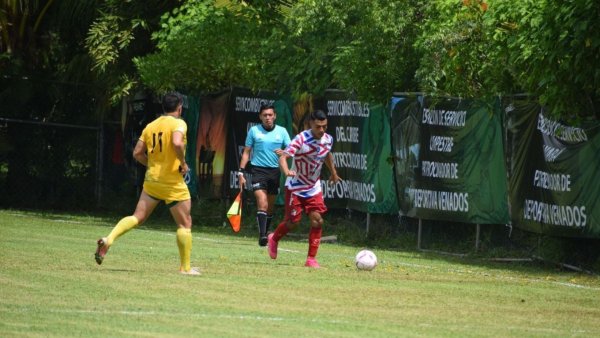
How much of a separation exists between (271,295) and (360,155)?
35.7 feet

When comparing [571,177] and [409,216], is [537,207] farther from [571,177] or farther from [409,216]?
[409,216]

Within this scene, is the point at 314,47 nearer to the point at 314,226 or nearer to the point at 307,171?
the point at 307,171

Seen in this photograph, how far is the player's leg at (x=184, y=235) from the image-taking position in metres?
14.6

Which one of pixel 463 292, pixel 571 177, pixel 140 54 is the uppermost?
pixel 140 54

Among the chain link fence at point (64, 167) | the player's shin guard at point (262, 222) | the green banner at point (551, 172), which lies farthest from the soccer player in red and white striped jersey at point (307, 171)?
the chain link fence at point (64, 167)

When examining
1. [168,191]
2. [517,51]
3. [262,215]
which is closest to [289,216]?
[262,215]

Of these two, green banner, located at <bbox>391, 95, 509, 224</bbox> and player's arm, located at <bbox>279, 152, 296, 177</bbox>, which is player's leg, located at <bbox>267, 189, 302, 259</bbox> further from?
green banner, located at <bbox>391, 95, 509, 224</bbox>

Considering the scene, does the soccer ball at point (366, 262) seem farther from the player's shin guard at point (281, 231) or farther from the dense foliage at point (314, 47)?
the dense foliage at point (314, 47)

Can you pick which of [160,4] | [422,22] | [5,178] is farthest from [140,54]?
[422,22]

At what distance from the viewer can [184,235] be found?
1462 cm

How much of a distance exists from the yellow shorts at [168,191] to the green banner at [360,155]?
26.4 ft

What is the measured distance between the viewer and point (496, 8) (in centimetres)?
1839

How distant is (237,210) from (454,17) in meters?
4.18

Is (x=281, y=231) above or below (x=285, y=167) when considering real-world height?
below
